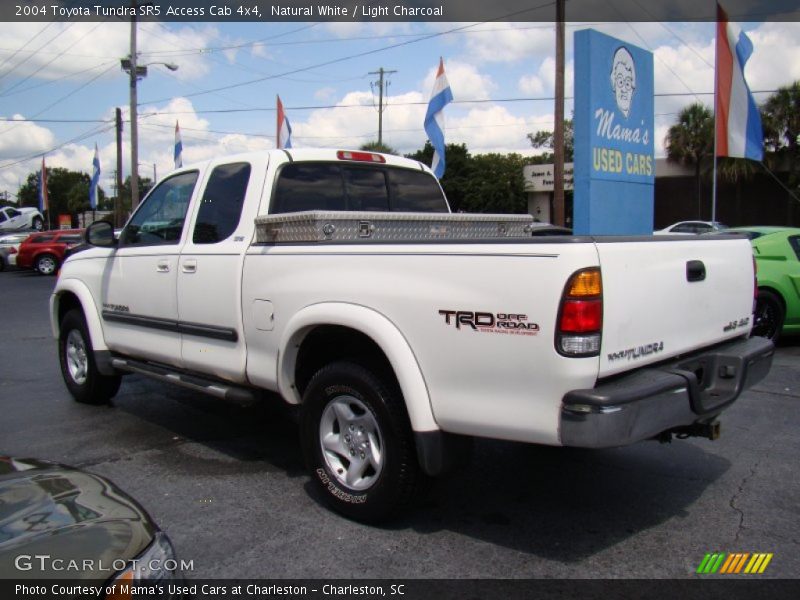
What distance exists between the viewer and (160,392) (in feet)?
22.2

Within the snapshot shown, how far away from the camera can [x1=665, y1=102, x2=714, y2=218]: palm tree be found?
1378 inches

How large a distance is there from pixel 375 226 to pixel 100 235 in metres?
2.62

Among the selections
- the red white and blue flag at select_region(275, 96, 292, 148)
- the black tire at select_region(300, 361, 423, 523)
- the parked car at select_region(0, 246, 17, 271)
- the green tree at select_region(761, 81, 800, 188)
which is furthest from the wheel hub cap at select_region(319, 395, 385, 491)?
the green tree at select_region(761, 81, 800, 188)

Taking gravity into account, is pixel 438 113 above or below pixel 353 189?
above

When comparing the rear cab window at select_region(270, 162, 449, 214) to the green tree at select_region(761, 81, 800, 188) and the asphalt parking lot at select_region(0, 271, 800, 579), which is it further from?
the green tree at select_region(761, 81, 800, 188)

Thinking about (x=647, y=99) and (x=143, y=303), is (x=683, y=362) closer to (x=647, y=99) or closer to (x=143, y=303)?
(x=143, y=303)

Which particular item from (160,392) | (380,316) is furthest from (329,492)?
(160,392)

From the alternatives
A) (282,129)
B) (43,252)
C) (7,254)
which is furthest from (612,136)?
(7,254)

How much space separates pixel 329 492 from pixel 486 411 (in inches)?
46.1

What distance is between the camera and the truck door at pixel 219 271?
4270mm

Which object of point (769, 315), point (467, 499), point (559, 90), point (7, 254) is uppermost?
point (559, 90)

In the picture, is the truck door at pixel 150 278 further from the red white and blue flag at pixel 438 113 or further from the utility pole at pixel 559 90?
the utility pole at pixel 559 90

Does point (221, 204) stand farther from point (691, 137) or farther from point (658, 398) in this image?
point (691, 137)

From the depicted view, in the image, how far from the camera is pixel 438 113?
51.7 ft
